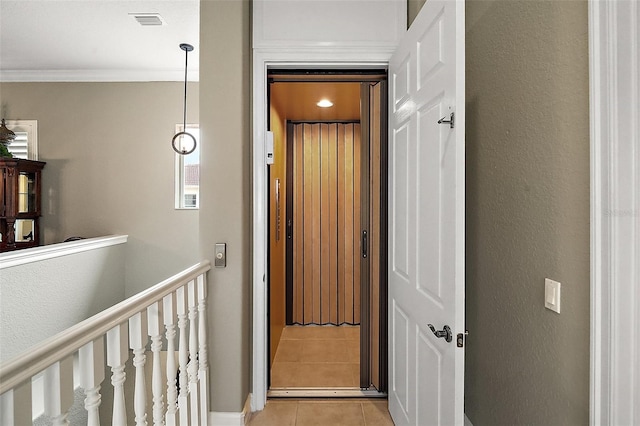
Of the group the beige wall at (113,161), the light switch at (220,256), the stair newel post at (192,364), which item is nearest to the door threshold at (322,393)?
the stair newel post at (192,364)

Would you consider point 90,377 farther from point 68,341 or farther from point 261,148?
point 261,148

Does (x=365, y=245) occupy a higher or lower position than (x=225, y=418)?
higher

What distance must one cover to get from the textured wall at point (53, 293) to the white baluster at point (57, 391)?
2.31 meters

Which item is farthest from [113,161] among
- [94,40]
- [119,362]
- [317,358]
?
[119,362]

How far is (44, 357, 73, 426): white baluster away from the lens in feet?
2.89

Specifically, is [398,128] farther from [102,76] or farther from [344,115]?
[102,76]

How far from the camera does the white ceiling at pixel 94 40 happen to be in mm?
2934

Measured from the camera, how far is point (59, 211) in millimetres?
4328

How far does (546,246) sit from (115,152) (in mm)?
4509

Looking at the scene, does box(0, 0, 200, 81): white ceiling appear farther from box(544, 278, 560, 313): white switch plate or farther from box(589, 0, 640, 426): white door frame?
box(544, 278, 560, 313): white switch plate

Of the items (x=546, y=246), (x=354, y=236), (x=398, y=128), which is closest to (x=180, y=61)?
(x=354, y=236)

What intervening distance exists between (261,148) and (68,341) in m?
1.54

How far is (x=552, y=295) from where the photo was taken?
3.67 feet

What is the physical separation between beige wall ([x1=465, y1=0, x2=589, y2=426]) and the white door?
22 centimetres
